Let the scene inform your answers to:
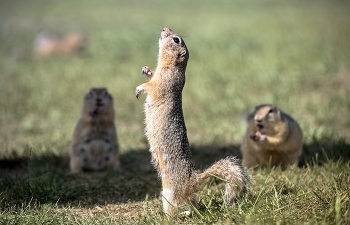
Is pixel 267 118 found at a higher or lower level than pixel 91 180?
higher

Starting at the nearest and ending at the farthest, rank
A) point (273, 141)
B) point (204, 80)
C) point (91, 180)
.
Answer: point (91, 180), point (273, 141), point (204, 80)

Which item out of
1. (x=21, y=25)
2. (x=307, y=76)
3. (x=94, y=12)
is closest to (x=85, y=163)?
(x=307, y=76)

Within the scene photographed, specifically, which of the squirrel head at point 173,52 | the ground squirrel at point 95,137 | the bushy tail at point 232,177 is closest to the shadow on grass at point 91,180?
the ground squirrel at point 95,137

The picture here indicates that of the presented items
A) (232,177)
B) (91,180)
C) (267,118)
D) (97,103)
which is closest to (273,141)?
(267,118)

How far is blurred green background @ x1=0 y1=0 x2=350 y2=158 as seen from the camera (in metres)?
8.24

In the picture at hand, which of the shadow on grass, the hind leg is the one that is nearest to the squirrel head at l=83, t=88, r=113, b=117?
the shadow on grass

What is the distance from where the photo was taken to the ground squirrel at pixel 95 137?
6629mm

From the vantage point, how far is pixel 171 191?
425 cm

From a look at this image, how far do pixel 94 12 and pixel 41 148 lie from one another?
23.3m

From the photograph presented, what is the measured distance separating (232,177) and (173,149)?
52cm

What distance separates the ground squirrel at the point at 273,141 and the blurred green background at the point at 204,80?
984mm

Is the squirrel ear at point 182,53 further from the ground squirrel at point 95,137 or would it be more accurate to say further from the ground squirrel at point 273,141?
→ the ground squirrel at point 95,137

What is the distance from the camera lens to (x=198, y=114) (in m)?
9.16

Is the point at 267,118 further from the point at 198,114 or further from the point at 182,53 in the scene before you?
the point at 198,114
